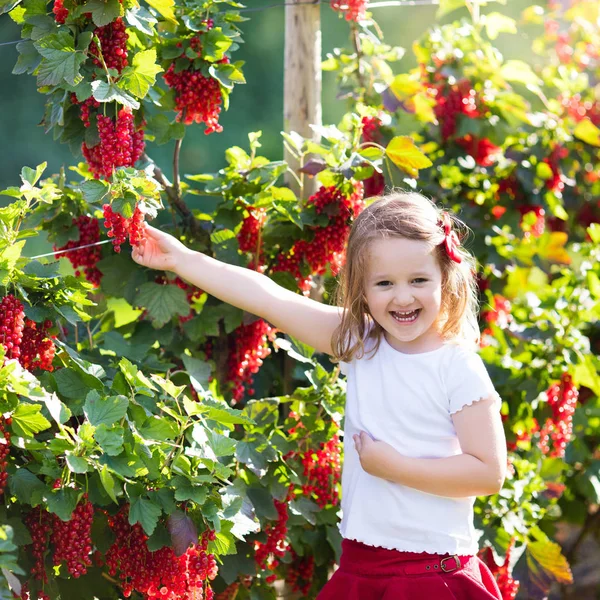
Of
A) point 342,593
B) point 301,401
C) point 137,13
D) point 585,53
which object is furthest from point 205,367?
point 585,53

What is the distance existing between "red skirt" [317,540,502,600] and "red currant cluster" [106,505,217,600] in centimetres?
25

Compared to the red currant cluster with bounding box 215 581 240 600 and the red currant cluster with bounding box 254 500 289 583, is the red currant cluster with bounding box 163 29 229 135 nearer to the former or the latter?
the red currant cluster with bounding box 254 500 289 583

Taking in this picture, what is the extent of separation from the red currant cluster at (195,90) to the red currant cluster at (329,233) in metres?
0.31

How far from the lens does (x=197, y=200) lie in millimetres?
3193

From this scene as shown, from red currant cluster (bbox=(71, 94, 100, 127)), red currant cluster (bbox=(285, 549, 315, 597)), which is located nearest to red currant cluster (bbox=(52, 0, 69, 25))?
red currant cluster (bbox=(71, 94, 100, 127))

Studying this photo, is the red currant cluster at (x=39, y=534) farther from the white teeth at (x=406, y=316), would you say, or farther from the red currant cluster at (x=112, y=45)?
the red currant cluster at (x=112, y=45)

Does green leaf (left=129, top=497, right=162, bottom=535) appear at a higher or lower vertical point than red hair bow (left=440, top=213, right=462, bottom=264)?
lower

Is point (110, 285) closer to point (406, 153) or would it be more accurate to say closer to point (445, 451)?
point (406, 153)

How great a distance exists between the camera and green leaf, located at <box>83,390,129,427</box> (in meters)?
1.44

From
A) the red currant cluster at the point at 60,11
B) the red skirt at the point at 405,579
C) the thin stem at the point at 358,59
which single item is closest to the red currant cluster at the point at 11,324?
the red currant cluster at the point at 60,11

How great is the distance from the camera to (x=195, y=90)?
1922mm

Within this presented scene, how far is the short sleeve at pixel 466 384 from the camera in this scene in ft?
5.12

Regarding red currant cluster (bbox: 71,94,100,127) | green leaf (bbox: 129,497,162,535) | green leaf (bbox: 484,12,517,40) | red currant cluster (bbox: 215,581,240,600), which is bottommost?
red currant cluster (bbox: 215,581,240,600)

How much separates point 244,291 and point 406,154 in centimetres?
54
